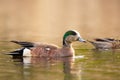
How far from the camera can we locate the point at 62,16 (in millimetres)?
44625

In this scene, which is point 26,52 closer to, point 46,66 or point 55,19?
point 46,66

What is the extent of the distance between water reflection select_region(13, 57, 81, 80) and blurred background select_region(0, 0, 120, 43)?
5779mm

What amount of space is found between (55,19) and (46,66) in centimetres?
2357

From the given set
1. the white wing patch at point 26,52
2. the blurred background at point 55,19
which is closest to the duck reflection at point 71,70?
the white wing patch at point 26,52

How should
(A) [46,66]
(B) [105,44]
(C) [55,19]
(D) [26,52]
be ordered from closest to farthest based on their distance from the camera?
1. (A) [46,66]
2. (D) [26,52]
3. (B) [105,44]
4. (C) [55,19]

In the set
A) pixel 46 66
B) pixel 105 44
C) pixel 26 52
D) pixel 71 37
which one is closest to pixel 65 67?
pixel 46 66

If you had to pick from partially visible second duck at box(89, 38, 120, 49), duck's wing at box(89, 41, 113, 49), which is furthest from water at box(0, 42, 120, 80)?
partially visible second duck at box(89, 38, 120, 49)

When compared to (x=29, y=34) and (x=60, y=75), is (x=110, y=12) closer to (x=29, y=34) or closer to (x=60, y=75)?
(x=29, y=34)

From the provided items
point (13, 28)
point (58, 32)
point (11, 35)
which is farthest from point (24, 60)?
point (13, 28)

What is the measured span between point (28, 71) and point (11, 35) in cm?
1147

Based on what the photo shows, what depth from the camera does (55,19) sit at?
139 feet

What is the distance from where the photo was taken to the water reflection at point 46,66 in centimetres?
1712

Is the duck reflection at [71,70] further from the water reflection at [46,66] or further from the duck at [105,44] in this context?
the duck at [105,44]

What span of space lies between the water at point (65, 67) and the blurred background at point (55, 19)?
547 centimetres
